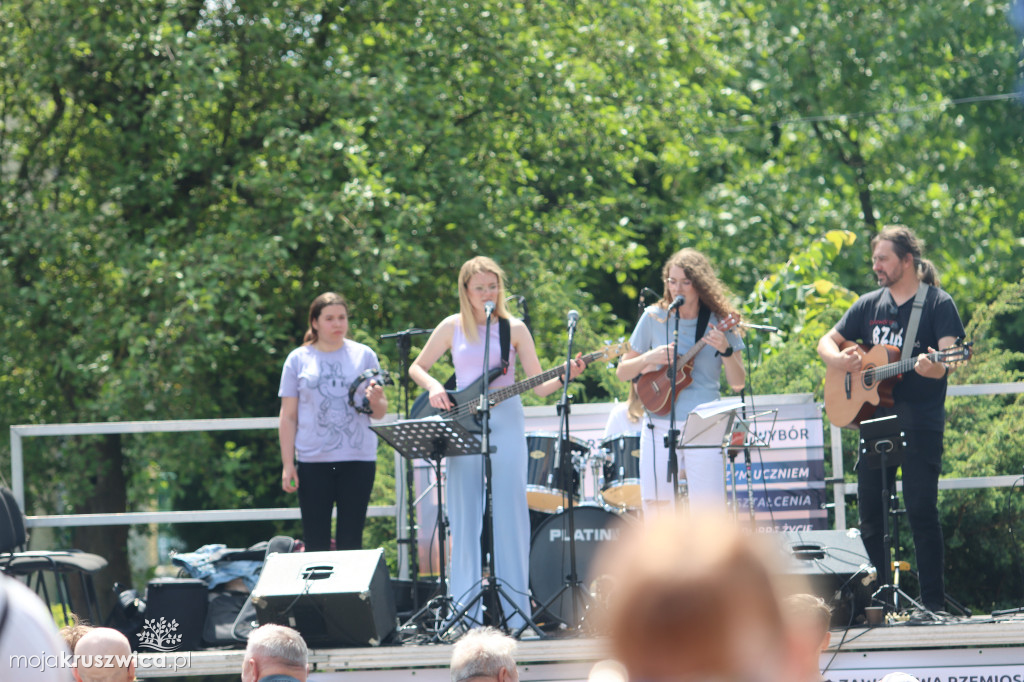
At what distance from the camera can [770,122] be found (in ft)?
54.3

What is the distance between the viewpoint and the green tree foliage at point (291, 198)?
10820 mm

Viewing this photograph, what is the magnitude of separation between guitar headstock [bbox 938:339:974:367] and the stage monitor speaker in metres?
1.05

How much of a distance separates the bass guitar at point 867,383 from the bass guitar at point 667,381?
79 cm

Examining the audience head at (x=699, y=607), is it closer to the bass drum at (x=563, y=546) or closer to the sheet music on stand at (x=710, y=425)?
the sheet music on stand at (x=710, y=425)

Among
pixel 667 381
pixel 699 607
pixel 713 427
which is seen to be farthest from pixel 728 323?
pixel 699 607

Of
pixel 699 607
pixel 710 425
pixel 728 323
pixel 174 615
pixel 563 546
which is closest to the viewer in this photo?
pixel 699 607

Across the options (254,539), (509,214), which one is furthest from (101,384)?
(509,214)

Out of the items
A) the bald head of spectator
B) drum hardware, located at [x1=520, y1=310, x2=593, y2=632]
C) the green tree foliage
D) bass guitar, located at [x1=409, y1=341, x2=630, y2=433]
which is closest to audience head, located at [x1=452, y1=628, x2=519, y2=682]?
the bald head of spectator

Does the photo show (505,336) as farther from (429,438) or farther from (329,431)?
(329,431)

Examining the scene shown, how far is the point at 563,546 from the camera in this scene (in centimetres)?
657

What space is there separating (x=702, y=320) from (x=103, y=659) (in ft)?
11.3

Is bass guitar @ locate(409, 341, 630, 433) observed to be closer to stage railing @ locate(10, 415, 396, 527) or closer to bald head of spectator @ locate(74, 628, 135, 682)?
stage railing @ locate(10, 415, 396, 527)

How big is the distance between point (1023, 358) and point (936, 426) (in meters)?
2.73
